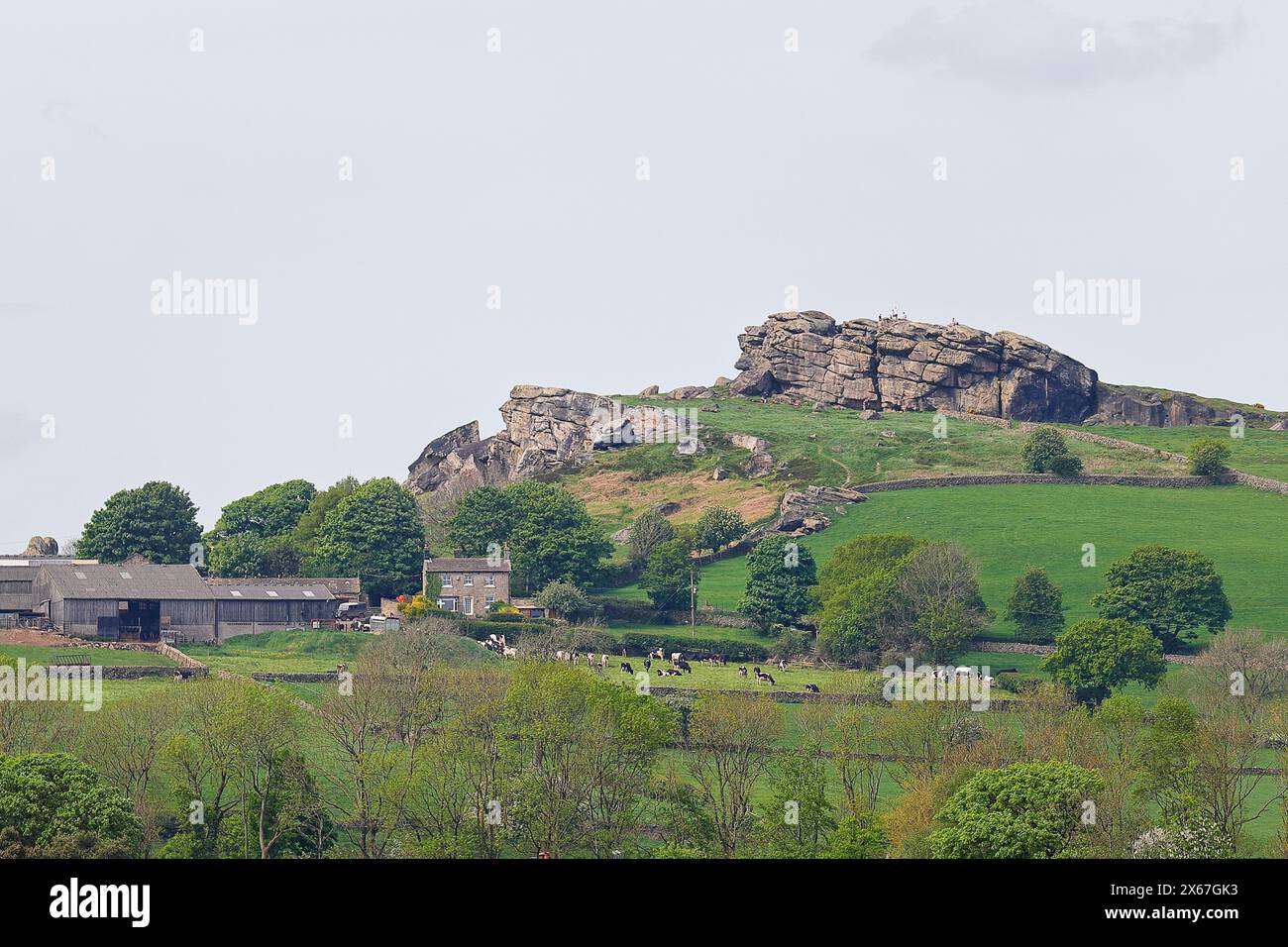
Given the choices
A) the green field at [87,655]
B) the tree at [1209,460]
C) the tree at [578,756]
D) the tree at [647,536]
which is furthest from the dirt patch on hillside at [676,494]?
the tree at [578,756]

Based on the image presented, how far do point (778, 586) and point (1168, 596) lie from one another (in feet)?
81.3

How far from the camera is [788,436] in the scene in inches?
7096

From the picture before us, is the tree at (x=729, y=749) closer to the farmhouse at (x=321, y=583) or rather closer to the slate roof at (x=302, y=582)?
the farmhouse at (x=321, y=583)

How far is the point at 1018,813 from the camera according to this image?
5947 cm

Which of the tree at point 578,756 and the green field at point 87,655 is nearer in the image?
the tree at point 578,756

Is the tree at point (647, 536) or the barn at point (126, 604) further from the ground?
the tree at point (647, 536)

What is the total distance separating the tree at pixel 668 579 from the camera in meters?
124

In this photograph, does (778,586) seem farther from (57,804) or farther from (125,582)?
(57,804)

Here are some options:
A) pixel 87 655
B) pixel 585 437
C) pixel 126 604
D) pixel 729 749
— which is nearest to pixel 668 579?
pixel 126 604

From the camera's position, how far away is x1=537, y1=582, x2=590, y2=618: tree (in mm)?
119562

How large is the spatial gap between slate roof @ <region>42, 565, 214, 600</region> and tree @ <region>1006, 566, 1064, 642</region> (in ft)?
167

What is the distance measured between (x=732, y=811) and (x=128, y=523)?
273 ft

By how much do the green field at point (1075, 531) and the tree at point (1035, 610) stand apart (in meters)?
1.53
